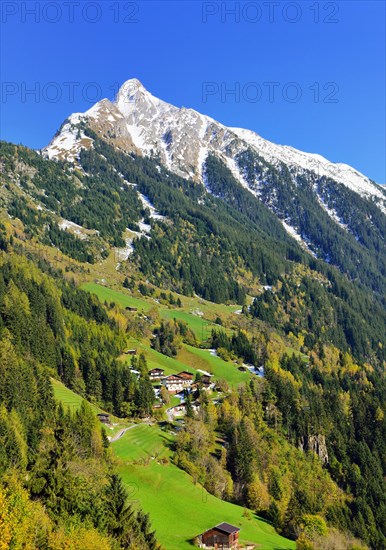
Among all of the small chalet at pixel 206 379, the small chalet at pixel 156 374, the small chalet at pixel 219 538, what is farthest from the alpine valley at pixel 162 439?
the small chalet at pixel 206 379

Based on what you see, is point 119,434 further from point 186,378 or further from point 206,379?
point 206,379

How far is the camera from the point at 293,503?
9612 centimetres

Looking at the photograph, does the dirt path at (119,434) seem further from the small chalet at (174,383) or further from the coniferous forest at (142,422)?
the small chalet at (174,383)

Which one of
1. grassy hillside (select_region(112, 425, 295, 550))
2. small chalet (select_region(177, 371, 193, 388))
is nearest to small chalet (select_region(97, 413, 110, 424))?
grassy hillside (select_region(112, 425, 295, 550))

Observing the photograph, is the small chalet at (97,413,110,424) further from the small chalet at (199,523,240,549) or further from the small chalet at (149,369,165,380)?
the small chalet at (199,523,240,549)

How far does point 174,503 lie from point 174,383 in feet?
233

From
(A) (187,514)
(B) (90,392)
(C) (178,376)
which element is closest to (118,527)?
(A) (187,514)

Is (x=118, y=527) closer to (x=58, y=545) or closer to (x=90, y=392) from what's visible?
(x=58, y=545)

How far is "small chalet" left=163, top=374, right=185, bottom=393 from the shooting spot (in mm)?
149000

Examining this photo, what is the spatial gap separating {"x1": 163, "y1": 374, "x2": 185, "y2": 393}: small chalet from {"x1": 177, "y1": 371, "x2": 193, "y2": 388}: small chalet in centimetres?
70

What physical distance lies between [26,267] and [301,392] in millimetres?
104764

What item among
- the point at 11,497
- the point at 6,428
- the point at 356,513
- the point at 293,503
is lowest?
the point at 356,513

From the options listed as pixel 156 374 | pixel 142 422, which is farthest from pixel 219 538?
pixel 156 374

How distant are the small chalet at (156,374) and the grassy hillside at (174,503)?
5098 centimetres
